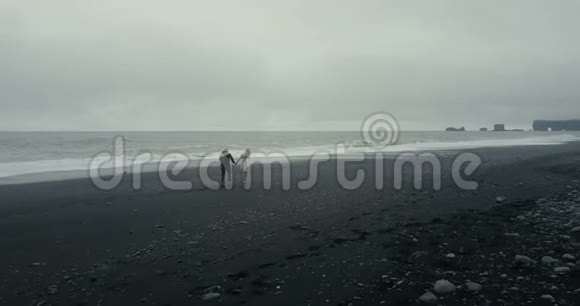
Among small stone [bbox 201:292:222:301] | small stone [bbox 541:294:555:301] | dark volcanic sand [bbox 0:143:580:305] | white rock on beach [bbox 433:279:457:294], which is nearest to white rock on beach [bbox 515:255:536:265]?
dark volcanic sand [bbox 0:143:580:305]

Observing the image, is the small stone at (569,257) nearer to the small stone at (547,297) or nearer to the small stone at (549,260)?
the small stone at (549,260)

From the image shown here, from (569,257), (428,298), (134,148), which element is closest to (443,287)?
(428,298)

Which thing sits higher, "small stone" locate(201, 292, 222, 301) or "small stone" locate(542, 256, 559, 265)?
"small stone" locate(542, 256, 559, 265)

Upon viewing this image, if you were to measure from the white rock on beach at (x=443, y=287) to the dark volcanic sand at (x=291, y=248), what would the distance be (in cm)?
19

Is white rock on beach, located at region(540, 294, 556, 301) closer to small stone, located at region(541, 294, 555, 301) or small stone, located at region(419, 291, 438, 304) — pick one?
small stone, located at region(541, 294, 555, 301)

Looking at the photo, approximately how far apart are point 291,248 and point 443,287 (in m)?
3.91

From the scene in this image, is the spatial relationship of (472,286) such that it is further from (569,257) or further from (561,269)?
(569,257)

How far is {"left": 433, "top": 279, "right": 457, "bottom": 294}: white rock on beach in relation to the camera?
615 cm

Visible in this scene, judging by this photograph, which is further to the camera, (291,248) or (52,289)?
(291,248)

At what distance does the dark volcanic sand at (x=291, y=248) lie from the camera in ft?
21.3

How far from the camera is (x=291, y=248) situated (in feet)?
30.0

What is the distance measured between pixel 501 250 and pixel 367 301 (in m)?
3.96

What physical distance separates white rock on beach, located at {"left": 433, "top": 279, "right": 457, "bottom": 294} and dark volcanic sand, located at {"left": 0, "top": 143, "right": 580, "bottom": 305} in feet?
0.63

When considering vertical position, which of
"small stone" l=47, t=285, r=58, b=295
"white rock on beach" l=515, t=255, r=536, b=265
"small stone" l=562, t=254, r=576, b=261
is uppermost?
"small stone" l=562, t=254, r=576, b=261
